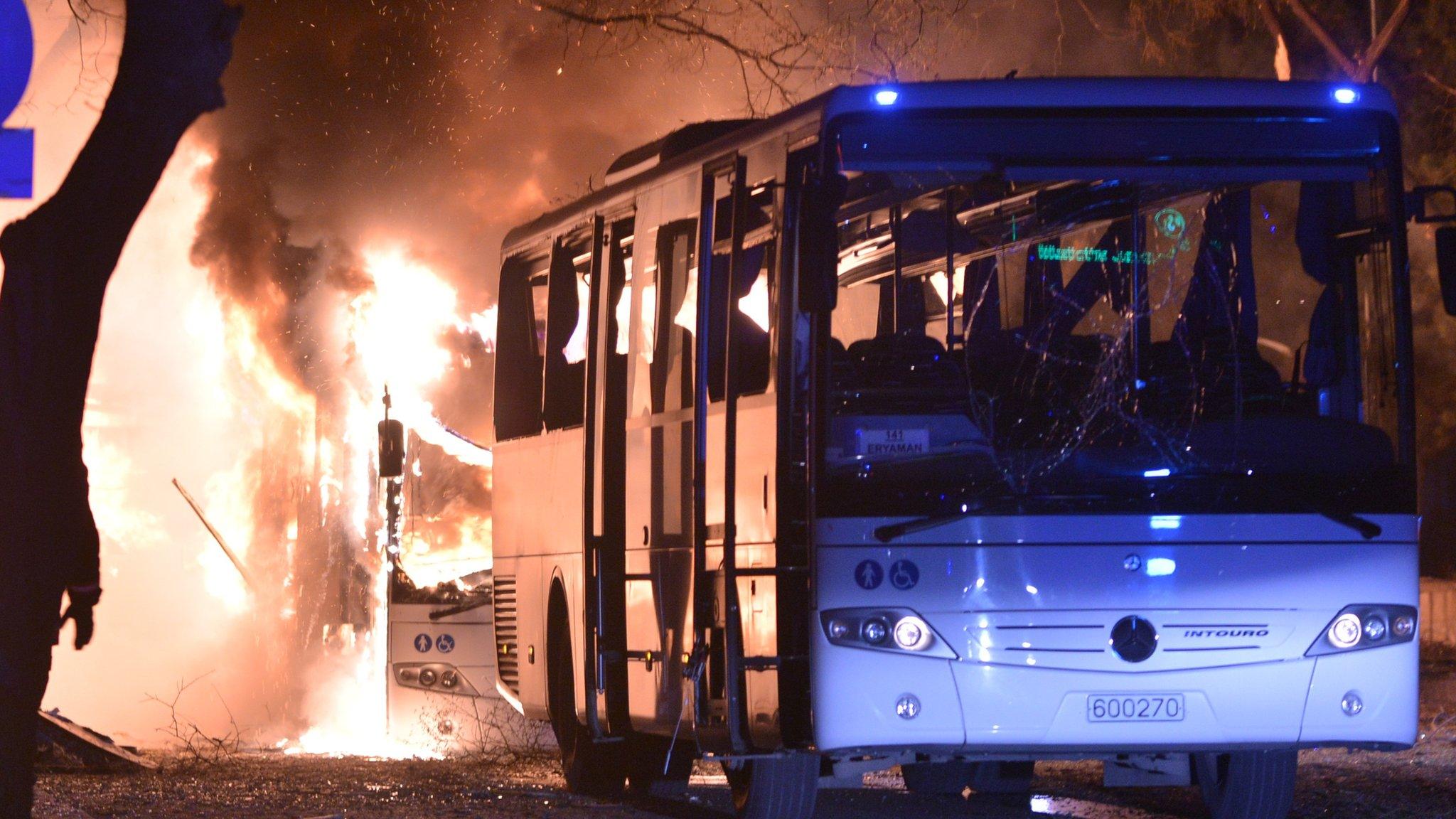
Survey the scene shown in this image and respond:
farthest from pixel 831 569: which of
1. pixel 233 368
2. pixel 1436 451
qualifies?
pixel 233 368

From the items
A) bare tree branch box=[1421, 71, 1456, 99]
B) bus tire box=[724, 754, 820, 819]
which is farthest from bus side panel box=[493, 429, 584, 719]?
bare tree branch box=[1421, 71, 1456, 99]

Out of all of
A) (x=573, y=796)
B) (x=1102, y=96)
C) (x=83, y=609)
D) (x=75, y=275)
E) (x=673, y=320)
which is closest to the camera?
(x=83, y=609)

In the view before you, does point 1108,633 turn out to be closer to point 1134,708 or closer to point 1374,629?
point 1134,708

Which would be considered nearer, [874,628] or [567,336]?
[874,628]

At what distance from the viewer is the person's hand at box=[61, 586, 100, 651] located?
24.5ft

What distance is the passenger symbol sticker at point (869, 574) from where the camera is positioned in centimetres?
869

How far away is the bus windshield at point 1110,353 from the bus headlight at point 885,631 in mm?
411

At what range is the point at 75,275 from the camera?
768cm

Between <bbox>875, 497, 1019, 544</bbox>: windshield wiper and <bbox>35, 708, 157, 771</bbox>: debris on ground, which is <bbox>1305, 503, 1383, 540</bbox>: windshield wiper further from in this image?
<bbox>35, 708, 157, 771</bbox>: debris on ground

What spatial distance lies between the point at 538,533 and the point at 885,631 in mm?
4893

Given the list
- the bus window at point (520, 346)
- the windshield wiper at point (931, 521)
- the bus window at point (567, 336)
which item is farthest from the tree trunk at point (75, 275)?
the bus window at point (520, 346)

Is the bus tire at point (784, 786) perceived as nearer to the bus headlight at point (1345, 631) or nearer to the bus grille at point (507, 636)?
the bus headlight at point (1345, 631)

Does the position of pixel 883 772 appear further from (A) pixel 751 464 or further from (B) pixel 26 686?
(B) pixel 26 686

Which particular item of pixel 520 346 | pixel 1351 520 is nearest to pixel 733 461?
pixel 1351 520
